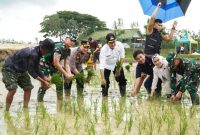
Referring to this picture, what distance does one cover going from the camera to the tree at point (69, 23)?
74375 mm

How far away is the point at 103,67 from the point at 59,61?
4.18 feet

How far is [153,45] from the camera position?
26.5ft

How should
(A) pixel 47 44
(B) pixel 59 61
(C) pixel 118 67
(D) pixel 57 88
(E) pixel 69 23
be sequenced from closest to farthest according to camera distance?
(A) pixel 47 44 → (D) pixel 57 88 → (B) pixel 59 61 → (C) pixel 118 67 → (E) pixel 69 23

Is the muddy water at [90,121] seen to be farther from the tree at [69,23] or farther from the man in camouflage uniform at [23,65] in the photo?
the tree at [69,23]

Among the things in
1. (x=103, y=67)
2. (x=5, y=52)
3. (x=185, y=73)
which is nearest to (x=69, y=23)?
(x=5, y=52)

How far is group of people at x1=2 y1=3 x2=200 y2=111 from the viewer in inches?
252

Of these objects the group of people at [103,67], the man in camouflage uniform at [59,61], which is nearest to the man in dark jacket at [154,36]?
the group of people at [103,67]

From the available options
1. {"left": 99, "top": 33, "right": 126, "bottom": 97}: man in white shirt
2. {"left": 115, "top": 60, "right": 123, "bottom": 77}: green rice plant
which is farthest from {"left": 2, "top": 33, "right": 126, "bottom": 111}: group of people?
{"left": 115, "top": 60, "right": 123, "bottom": 77}: green rice plant

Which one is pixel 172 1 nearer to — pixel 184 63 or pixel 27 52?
pixel 184 63

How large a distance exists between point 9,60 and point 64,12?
233 feet

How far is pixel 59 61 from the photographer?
25.7 feet

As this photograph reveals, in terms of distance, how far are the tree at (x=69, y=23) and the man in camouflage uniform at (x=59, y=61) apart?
64948 mm

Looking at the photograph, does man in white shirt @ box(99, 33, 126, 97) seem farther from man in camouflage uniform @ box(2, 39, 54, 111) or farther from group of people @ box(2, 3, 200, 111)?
man in camouflage uniform @ box(2, 39, 54, 111)

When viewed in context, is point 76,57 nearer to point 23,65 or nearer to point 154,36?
point 154,36
